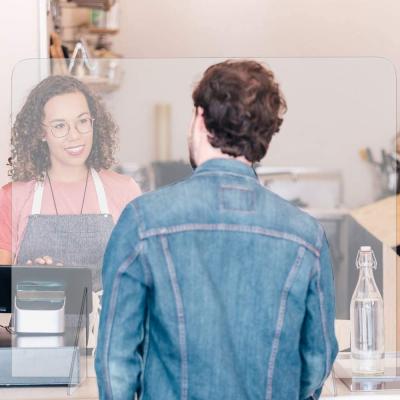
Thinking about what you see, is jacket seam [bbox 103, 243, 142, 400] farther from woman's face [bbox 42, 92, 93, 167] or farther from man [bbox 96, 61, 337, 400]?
woman's face [bbox 42, 92, 93, 167]

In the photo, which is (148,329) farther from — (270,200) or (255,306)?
(270,200)

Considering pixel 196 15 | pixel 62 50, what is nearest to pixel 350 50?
pixel 196 15

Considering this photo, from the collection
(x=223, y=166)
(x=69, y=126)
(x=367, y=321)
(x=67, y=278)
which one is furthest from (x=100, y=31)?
(x=223, y=166)

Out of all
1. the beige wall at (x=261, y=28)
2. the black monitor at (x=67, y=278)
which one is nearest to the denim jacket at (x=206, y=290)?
the black monitor at (x=67, y=278)

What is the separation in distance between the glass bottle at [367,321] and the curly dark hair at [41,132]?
0.57 m

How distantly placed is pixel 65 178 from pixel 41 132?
11cm

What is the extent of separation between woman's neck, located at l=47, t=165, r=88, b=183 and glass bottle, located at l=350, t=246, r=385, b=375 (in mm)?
594

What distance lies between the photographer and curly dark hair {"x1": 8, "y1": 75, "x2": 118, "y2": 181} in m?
1.88

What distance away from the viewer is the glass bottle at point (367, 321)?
1885 millimetres

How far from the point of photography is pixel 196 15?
5.31m

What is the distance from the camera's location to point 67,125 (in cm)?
188

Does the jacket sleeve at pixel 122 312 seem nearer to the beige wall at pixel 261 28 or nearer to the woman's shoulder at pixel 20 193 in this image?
the woman's shoulder at pixel 20 193

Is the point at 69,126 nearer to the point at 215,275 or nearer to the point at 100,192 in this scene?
the point at 100,192

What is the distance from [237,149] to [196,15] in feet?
13.1
